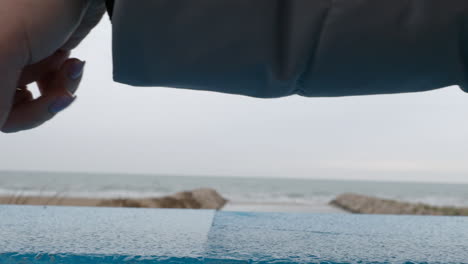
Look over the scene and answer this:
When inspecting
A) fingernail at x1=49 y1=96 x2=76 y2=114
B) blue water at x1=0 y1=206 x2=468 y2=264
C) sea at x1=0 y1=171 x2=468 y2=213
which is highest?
fingernail at x1=49 y1=96 x2=76 y2=114

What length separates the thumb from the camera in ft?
1.72

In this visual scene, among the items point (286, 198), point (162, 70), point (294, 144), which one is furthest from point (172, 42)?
point (294, 144)

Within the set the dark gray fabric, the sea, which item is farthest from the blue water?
the sea

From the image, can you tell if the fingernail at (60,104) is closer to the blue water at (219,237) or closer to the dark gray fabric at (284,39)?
the dark gray fabric at (284,39)

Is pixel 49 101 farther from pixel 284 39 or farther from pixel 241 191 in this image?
pixel 241 191

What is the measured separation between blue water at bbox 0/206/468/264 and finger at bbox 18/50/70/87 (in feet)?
0.93

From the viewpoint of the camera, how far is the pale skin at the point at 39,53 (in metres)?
0.38

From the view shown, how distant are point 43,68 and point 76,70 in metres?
0.04

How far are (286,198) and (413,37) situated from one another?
11.9m

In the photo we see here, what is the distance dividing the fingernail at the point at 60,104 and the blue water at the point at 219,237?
0.24 meters

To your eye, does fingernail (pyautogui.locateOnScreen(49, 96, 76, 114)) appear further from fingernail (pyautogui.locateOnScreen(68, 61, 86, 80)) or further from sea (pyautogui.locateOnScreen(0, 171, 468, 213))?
sea (pyautogui.locateOnScreen(0, 171, 468, 213))

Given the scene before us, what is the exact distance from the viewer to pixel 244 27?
0.40 metres

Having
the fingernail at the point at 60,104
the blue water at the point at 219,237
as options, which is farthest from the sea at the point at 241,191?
the fingernail at the point at 60,104

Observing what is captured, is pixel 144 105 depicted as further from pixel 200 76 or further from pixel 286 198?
pixel 200 76
